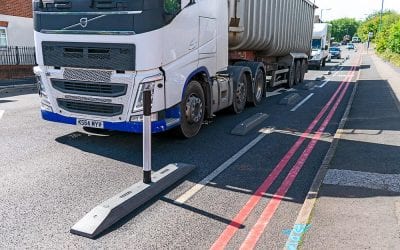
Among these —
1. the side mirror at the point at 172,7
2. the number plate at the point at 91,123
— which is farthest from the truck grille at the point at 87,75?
the side mirror at the point at 172,7

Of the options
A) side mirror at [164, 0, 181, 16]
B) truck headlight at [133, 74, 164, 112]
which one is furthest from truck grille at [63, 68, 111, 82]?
side mirror at [164, 0, 181, 16]

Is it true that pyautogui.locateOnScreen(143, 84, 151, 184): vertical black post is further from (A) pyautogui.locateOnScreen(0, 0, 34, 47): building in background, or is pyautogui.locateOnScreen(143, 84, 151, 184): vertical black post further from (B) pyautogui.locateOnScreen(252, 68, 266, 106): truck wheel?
(A) pyautogui.locateOnScreen(0, 0, 34, 47): building in background

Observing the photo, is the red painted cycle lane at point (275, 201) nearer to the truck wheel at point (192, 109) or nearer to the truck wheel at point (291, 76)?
the truck wheel at point (192, 109)

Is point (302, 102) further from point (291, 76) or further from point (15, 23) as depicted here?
point (15, 23)

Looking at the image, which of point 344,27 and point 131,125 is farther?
point 344,27

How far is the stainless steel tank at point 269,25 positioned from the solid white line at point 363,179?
515 centimetres

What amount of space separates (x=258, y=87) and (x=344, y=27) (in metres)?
142

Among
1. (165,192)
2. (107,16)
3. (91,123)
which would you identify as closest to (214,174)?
(165,192)

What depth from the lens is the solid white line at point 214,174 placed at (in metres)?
4.81

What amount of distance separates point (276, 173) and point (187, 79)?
239 centimetres

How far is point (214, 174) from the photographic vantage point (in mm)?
5668

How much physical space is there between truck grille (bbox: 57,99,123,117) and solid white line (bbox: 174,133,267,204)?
6.08 feet

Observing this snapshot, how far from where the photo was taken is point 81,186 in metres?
5.07

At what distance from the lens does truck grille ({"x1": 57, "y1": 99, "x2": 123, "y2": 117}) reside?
6.27 m
